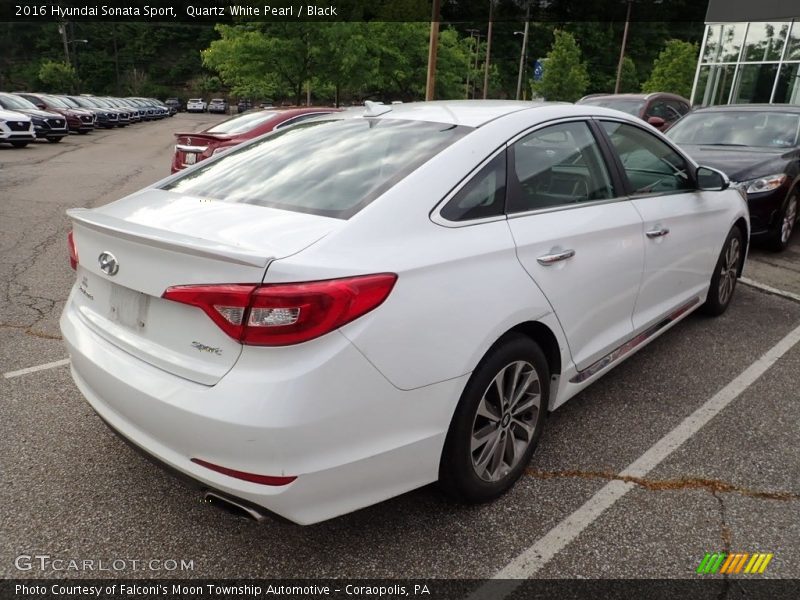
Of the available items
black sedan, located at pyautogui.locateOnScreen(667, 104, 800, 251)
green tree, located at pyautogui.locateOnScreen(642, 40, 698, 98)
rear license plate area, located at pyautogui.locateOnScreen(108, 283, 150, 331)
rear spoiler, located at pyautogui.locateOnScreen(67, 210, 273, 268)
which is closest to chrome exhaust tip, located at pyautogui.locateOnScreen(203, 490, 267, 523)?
rear license plate area, located at pyautogui.locateOnScreen(108, 283, 150, 331)

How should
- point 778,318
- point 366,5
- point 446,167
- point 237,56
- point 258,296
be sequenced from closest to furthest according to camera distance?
point 258,296, point 446,167, point 778,318, point 237,56, point 366,5

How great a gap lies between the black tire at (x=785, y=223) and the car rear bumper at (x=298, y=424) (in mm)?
6214

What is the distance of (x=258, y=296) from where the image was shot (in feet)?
6.01

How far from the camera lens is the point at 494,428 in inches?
97.7

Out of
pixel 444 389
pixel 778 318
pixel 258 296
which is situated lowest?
pixel 778 318

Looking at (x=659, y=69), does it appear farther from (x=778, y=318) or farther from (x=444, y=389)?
(x=444, y=389)

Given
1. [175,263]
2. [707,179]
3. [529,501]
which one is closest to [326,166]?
[175,263]

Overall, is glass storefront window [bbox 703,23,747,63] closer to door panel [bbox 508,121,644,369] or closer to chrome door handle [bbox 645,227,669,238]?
chrome door handle [bbox 645,227,669,238]

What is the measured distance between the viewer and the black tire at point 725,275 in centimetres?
458

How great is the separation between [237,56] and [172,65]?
78.5 metres

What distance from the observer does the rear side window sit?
233 centimetres

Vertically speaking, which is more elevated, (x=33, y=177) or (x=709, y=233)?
(x=709, y=233)

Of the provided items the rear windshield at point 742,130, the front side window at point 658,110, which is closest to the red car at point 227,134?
the rear windshield at point 742,130

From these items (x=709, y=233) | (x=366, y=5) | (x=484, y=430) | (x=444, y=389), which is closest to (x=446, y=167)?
(x=444, y=389)
